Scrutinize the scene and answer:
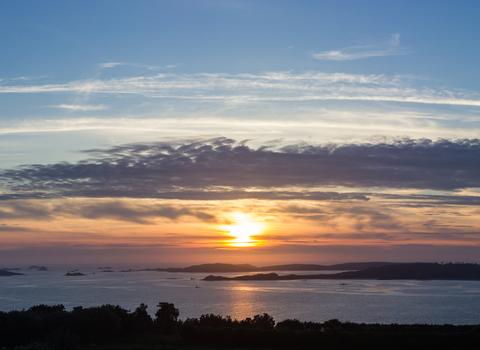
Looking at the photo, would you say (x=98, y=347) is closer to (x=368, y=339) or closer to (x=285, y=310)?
(x=368, y=339)

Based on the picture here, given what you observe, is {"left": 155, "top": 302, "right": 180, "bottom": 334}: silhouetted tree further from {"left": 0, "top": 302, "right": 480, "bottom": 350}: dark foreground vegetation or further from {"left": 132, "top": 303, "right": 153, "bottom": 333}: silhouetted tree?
{"left": 0, "top": 302, "right": 480, "bottom": 350}: dark foreground vegetation

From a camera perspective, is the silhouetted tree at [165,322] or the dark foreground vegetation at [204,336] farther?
the silhouetted tree at [165,322]

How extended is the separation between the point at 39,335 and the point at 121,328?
7524 millimetres

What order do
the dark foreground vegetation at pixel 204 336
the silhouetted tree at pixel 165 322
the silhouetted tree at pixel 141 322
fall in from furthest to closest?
1. the silhouetted tree at pixel 165 322
2. the silhouetted tree at pixel 141 322
3. the dark foreground vegetation at pixel 204 336

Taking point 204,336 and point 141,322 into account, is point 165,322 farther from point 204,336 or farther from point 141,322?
point 204,336

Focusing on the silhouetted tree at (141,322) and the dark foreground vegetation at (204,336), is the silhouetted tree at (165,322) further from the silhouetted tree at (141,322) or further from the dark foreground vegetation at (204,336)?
the dark foreground vegetation at (204,336)

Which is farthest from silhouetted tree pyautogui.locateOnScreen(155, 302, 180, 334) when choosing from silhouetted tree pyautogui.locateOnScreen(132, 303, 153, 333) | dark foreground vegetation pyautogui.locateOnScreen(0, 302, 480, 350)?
dark foreground vegetation pyautogui.locateOnScreen(0, 302, 480, 350)

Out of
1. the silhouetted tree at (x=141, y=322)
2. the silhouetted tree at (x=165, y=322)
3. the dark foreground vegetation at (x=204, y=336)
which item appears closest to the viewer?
the dark foreground vegetation at (x=204, y=336)

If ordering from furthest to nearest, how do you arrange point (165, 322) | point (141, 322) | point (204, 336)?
1. point (165, 322)
2. point (141, 322)
3. point (204, 336)

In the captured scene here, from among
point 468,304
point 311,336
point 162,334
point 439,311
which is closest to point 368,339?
point 311,336

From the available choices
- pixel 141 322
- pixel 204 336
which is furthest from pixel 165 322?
pixel 204 336

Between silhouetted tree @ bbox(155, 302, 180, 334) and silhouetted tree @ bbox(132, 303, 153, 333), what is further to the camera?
silhouetted tree @ bbox(155, 302, 180, 334)

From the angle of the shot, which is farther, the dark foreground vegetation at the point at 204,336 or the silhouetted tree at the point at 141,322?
the silhouetted tree at the point at 141,322

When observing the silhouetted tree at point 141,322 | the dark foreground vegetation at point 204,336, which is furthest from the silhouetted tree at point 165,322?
the dark foreground vegetation at point 204,336
